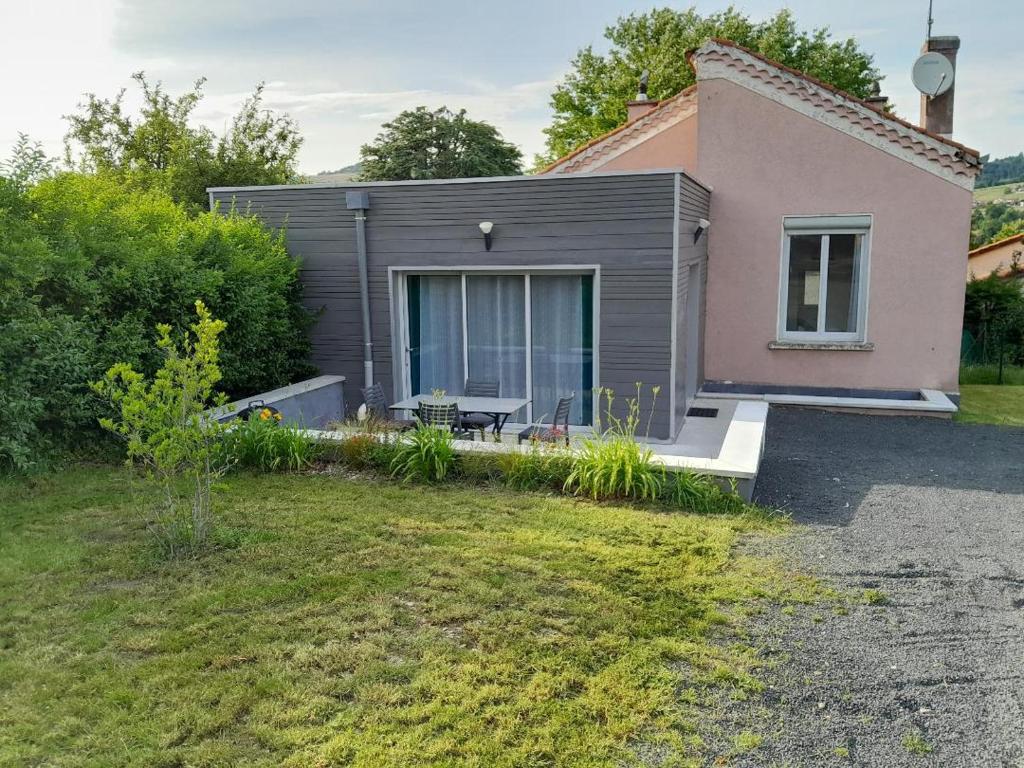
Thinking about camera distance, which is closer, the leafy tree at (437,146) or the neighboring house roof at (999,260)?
the neighboring house roof at (999,260)

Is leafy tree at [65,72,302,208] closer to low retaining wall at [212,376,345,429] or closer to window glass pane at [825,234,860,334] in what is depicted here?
low retaining wall at [212,376,345,429]

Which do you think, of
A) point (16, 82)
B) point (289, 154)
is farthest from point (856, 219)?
point (289, 154)

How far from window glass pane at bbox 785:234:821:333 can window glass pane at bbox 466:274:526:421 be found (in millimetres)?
4839

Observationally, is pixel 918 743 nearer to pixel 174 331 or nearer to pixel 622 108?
pixel 174 331

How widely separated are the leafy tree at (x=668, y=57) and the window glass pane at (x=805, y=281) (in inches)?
902

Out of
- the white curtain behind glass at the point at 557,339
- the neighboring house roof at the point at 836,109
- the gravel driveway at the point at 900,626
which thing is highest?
the neighboring house roof at the point at 836,109

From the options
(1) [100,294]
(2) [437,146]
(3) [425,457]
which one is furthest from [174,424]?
(2) [437,146]

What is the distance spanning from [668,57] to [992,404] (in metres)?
25.7

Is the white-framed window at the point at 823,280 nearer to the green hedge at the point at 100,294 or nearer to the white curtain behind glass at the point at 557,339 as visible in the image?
the white curtain behind glass at the point at 557,339

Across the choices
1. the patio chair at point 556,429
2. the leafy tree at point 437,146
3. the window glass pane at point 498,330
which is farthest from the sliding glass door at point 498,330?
the leafy tree at point 437,146

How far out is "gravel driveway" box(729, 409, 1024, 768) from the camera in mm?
3719

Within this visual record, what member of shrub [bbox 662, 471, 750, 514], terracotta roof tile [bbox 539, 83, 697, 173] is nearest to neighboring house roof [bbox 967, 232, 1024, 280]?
terracotta roof tile [bbox 539, 83, 697, 173]

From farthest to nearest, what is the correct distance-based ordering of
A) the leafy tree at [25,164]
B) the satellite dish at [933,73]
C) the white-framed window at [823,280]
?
the satellite dish at [933,73] < the white-framed window at [823,280] < the leafy tree at [25,164]

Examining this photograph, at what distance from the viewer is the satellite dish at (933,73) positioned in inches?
543
